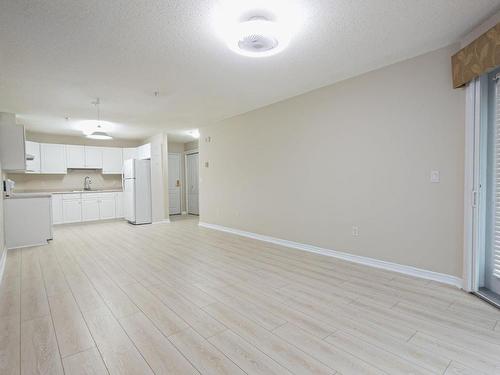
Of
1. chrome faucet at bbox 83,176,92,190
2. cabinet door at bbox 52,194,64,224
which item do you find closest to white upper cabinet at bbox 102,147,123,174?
chrome faucet at bbox 83,176,92,190

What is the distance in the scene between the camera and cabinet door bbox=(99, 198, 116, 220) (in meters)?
→ 7.43

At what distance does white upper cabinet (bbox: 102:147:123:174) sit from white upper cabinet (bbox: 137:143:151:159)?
2.37 feet

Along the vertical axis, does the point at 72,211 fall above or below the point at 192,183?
below

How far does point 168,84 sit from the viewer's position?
361 centimetres

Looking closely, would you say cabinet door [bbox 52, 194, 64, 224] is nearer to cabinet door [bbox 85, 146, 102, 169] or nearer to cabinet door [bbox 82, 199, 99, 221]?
cabinet door [bbox 82, 199, 99, 221]

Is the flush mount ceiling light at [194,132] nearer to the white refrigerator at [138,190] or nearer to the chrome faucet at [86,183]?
the white refrigerator at [138,190]

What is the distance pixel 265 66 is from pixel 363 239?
8.21ft

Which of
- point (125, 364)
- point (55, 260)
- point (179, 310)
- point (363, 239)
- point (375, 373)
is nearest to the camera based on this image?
point (375, 373)

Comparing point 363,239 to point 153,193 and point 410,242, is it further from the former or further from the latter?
point 153,193

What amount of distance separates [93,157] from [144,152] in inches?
61.4

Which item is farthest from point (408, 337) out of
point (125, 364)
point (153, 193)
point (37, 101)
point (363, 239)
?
point (153, 193)

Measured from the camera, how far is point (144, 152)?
7.34 meters

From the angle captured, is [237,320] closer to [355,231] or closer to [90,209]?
[355,231]

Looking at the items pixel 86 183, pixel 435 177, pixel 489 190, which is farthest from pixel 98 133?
pixel 489 190
